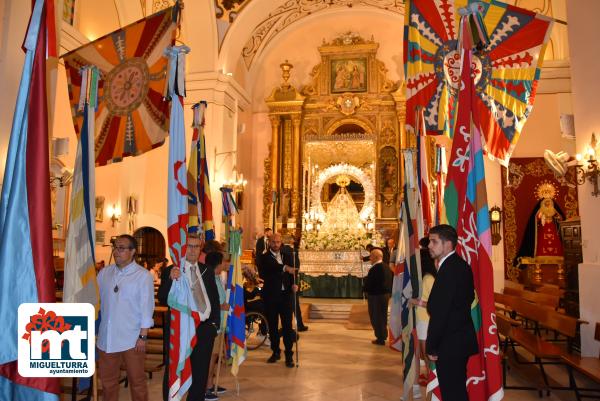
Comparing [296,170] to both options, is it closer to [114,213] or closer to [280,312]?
[114,213]

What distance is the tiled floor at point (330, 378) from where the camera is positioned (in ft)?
16.9

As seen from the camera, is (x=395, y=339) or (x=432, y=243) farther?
(x=395, y=339)

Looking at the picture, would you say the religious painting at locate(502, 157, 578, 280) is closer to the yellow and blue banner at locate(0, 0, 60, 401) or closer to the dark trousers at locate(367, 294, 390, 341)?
the dark trousers at locate(367, 294, 390, 341)

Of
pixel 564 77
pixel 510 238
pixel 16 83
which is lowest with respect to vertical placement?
pixel 510 238

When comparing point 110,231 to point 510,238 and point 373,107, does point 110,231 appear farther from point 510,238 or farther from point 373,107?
point 510,238

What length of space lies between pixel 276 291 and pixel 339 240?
6.93 m

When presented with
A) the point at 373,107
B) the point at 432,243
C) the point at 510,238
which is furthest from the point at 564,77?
the point at 432,243

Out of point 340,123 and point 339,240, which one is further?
point 340,123

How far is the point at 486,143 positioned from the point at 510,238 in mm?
8012

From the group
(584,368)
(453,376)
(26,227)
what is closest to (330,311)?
(584,368)

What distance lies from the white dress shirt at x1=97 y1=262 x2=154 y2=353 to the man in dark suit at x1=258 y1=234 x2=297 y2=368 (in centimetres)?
273

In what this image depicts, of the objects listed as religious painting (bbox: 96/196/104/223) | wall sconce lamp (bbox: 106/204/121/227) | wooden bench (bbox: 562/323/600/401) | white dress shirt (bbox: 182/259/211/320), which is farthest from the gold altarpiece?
white dress shirt (bbox: 182/259/211/320)

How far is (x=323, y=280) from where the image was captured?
492 inches

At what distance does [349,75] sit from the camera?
1634cm
